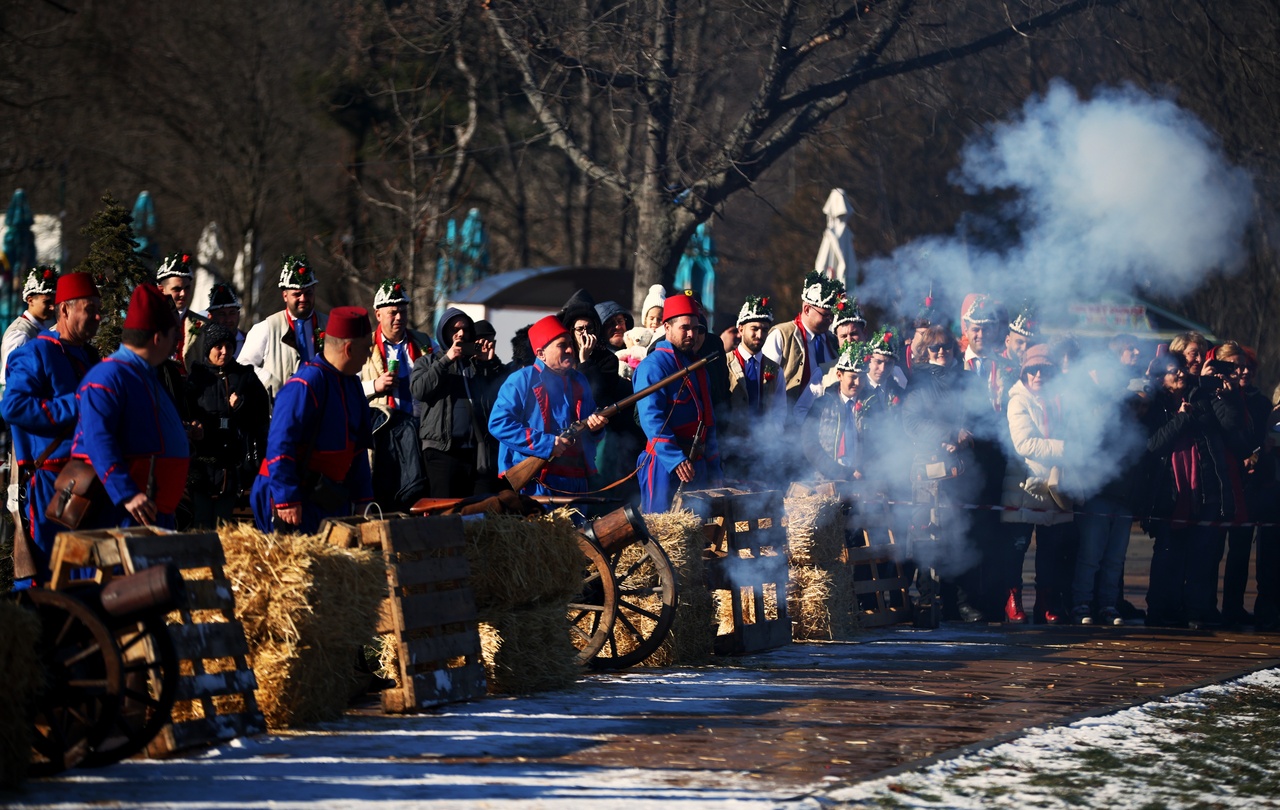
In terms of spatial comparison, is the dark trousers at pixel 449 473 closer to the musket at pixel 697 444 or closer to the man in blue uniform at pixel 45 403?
the musket at pixel 697 444

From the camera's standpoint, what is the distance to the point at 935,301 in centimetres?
1423

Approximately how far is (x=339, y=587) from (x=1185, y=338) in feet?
27.6

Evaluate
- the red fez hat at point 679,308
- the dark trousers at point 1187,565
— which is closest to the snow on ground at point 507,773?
the red fez hat at point 679,308

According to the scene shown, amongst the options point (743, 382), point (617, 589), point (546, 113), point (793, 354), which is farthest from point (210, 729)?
point (546, 113)

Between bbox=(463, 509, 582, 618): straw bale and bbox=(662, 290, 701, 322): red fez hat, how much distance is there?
246 cm

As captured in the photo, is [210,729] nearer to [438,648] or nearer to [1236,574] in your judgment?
[438,648]

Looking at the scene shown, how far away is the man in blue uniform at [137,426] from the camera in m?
7.25

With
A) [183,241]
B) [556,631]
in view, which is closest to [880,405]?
[556,631]

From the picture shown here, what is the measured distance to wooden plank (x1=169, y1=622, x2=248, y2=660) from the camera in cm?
681

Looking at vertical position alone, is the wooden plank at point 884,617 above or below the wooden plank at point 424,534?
below

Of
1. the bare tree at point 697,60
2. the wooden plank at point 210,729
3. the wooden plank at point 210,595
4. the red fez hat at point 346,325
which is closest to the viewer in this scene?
the wooden plank at point 210,729

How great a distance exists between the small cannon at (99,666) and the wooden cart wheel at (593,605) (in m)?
2.90

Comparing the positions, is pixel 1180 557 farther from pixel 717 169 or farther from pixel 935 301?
pixel 717 169

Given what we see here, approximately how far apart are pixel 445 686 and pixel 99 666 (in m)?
1.97
